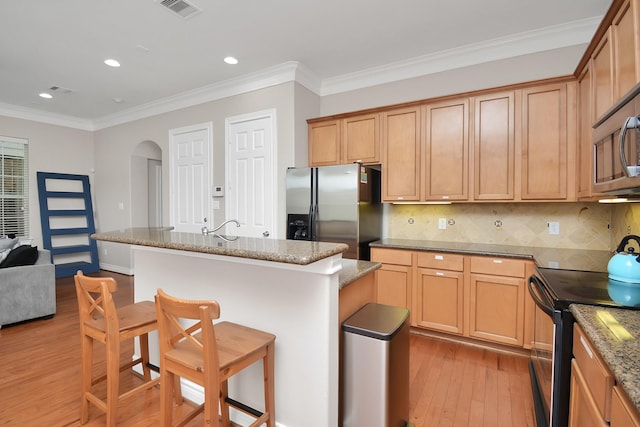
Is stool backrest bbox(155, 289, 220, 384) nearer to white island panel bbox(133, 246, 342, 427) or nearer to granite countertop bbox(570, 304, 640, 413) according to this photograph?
Result: white island panel bbox(133, 246, 342, 427)

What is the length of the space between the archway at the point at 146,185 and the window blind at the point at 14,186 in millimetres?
1762

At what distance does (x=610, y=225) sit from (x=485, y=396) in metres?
1.95

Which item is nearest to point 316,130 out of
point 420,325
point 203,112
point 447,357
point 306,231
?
point 306,231

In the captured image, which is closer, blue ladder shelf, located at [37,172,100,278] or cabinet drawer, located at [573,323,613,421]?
cabinet drawer, located at [573,323,613,421]

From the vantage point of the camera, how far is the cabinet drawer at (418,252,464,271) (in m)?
2.90

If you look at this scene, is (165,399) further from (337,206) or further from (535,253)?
(535,253)

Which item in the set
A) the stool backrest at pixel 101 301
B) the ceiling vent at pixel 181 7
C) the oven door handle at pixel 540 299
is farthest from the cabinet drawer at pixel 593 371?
the ceiling vent at pixel 181 7

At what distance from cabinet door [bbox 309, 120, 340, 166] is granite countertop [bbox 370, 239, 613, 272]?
124 cm

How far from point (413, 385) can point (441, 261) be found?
1.17m

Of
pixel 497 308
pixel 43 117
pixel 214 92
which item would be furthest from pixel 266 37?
pixel 43 117

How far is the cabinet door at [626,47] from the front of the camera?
4.96ft

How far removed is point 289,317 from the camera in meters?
1.65

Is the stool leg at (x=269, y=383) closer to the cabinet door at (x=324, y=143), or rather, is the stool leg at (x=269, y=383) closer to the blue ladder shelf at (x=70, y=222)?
the cabinet door at (x=324, y=143)

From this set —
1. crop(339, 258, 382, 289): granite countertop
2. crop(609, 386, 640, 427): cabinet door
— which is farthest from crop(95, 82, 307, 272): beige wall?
crop(609, 386, 640, 427): cabinet door
